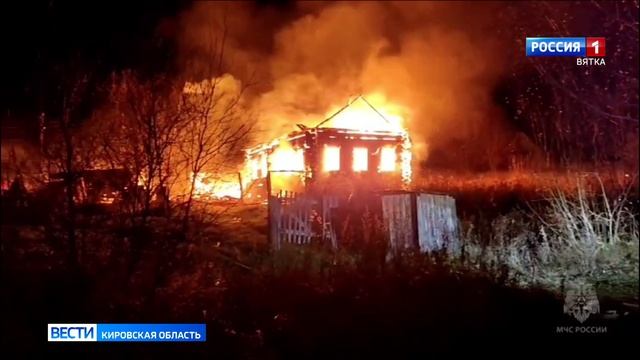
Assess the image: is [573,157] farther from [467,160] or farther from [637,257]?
[467,160]

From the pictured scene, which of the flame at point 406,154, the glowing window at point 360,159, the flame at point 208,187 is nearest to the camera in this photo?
the flame at point 208,187

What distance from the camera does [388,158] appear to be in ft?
67.6

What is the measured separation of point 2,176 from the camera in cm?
557

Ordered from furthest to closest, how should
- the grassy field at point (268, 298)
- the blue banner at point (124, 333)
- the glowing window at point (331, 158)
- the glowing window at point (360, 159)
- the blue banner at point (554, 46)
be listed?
the glowing window at point (360, 159)
the glowing window at point (331, 158)
the blue banner at point (554, 46)
the grassy field at point (268, 298)
the blue banner at point (124, 333)

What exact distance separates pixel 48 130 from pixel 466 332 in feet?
15.2

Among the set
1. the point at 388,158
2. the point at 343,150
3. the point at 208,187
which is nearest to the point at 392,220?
the point at 208,187

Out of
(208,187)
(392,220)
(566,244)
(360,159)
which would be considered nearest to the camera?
(208,187)

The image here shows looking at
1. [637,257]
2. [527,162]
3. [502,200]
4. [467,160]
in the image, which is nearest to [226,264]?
[637,257]

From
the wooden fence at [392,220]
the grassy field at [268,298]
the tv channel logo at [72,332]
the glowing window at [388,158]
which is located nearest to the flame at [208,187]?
the grassy field at [268,298]

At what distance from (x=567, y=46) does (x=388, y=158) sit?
493 inches

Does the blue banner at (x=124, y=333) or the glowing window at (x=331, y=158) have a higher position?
the glowing window at (x=331, y=158)

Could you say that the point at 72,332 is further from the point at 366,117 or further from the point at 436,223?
the point at 366,117

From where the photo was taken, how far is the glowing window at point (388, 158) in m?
20.4

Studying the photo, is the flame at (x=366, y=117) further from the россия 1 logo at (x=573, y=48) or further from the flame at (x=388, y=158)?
the россия 1 logo at (x=573, y=48)
